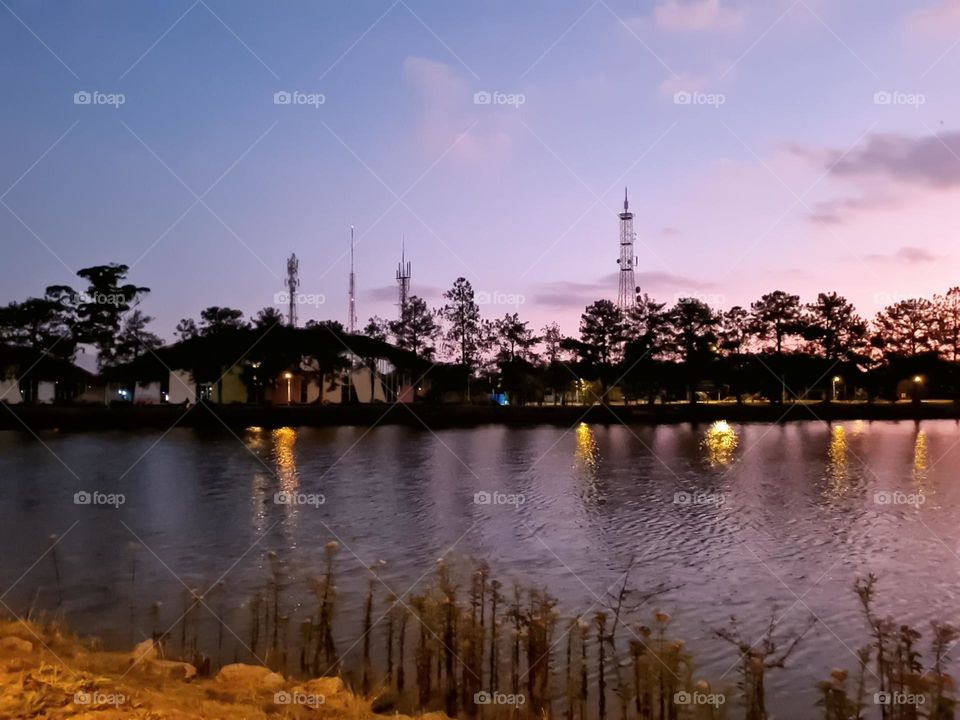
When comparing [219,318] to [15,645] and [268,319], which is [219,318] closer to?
[268,319]

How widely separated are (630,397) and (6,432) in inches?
1868

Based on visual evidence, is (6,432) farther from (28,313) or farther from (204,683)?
(204,683)

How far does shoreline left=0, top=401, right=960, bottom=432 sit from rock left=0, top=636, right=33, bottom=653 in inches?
1766

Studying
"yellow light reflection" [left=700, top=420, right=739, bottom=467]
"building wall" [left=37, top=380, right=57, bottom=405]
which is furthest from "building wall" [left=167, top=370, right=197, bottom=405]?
"yellow light reflection" [left=700, top=420, right=739, bottom=467]

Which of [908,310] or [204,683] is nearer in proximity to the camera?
[204,683]

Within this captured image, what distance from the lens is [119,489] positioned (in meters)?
22.5

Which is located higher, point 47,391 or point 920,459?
point 47,391

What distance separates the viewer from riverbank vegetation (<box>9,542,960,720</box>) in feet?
19.2

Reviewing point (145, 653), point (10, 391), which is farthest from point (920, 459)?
point (10, 391)

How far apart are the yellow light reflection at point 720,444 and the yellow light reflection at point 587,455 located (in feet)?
14.4

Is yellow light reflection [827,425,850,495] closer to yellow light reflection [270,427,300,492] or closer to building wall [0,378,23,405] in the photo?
yellow light reflection [270,427,300,492]

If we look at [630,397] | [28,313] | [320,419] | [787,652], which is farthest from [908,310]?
[787,652]

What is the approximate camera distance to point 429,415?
5844 centimetres

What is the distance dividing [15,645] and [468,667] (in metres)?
3.63
